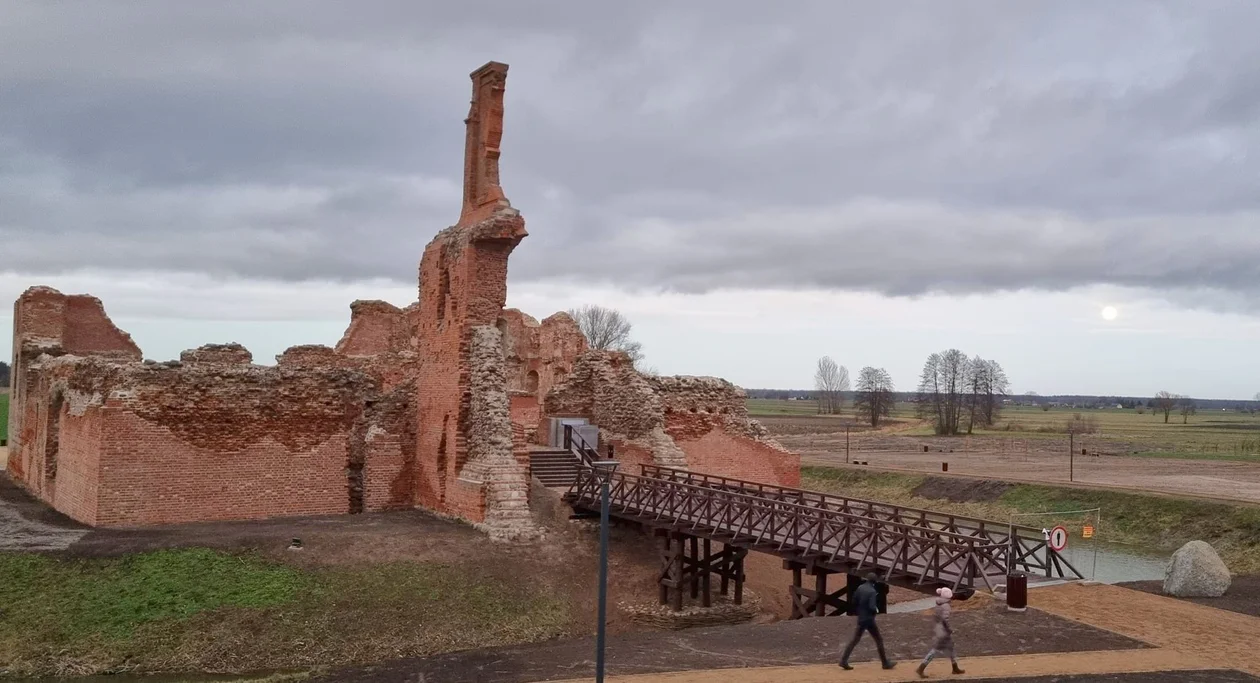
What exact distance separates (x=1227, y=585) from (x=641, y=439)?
1200cm

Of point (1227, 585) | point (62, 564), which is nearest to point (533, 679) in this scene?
point (62, 564)

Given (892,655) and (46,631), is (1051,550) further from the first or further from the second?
(46,631)

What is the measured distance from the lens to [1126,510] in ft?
98.9

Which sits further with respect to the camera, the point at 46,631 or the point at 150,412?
the point at 150,412

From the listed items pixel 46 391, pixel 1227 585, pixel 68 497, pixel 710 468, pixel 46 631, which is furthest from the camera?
pixel 710 468

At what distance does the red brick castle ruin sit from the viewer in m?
18.6

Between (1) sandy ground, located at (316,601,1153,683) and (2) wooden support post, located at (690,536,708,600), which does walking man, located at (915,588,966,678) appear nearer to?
(1) sandy ground, located at (316,601,1153,683)

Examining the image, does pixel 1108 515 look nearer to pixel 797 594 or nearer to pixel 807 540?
pixel 797 594

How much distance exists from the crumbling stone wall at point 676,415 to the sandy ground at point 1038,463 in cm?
1502

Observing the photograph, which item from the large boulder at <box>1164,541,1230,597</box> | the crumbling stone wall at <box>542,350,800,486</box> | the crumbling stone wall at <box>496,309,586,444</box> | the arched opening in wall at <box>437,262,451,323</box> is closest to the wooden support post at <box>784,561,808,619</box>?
the large boulder at <box>1164,541,1230,597</box>

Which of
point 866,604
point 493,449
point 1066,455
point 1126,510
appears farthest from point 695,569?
point 1066,455

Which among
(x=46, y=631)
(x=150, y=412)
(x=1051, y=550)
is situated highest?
(x=150, y=412)

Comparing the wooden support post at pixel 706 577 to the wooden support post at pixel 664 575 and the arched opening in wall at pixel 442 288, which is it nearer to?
the wooden support post at pixel 664 575

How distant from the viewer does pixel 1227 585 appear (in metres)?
15.1
